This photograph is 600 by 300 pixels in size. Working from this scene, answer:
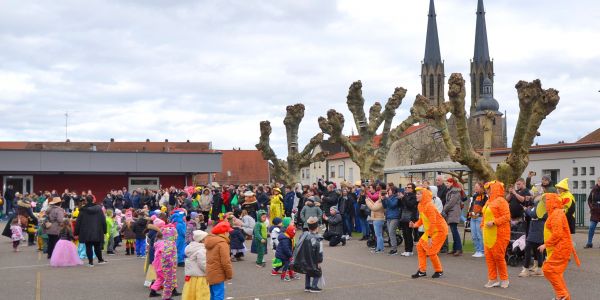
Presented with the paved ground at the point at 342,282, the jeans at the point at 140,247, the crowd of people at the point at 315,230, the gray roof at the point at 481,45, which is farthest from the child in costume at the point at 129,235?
the gray roof at the point at 481,45

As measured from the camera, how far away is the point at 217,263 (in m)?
8.41

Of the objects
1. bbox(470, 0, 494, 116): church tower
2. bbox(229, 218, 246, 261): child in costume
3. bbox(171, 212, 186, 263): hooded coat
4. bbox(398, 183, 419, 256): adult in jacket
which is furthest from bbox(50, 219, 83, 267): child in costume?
bbox(470, 0, 494, 116): church tower

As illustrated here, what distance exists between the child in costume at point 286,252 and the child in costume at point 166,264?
7.51 feet

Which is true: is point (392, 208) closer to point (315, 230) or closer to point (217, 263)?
point (315, 230)

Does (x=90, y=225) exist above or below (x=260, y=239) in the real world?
above

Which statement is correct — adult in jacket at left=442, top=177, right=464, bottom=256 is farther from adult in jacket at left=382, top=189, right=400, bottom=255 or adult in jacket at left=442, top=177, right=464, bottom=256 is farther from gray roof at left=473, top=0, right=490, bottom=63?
gray roof at left=473, top=0, right=490, bottom=63

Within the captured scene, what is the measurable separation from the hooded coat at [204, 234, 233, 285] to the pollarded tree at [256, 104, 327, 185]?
77.9 feet

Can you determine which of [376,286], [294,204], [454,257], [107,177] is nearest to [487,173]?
[454,257]

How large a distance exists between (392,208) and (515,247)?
3406mm

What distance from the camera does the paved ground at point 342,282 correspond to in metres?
10.2

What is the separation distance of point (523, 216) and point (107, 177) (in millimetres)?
32351

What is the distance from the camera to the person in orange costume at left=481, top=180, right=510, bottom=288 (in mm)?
10023

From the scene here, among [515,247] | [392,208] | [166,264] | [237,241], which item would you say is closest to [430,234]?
[515,247]

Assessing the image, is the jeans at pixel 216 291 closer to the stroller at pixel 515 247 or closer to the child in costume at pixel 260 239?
the child in costume at pixel 260 239
